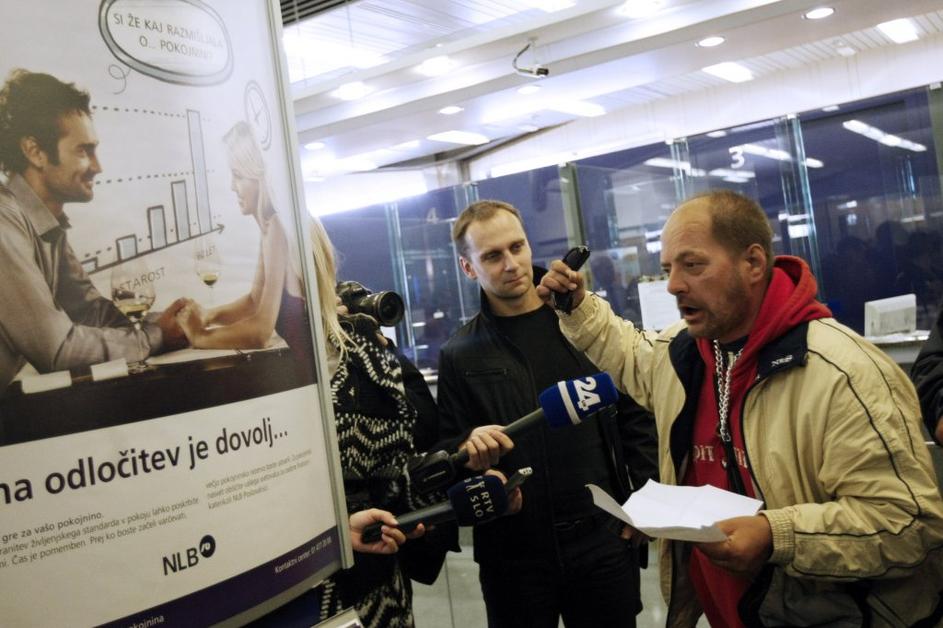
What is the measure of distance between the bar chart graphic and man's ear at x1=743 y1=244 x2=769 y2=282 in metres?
1.30

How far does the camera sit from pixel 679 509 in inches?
66.2

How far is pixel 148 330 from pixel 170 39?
0.36 metres

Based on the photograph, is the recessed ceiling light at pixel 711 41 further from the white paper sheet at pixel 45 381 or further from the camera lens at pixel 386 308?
the white paper sheet at pixel 45 381

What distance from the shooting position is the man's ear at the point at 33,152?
832mm

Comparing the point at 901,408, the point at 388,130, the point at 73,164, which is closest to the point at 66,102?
the point at 73,164

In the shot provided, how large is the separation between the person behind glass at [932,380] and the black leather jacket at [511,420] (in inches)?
32.3

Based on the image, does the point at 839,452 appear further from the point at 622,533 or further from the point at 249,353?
the point at 249,353

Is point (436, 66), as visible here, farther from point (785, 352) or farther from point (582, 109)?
point (785, 352)

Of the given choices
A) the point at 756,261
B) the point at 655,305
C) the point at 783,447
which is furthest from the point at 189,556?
the point at 655,305

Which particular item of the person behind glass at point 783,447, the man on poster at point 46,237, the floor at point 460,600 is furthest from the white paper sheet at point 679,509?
the floor at point 460,600

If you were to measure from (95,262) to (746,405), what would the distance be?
1387mm

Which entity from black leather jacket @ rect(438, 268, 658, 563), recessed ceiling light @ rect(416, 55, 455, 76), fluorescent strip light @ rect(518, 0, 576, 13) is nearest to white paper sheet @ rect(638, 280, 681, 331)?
fluorescent strip light @ rect(518, 0, 576, 13)

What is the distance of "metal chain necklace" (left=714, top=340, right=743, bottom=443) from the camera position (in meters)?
1.87

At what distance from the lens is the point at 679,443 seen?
2.01 metres
